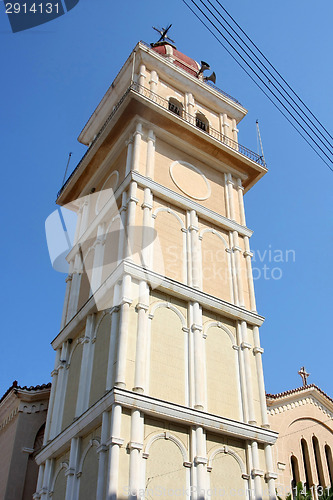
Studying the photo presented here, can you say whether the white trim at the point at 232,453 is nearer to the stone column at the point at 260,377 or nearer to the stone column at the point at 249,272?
the stone column at the point at 260,377

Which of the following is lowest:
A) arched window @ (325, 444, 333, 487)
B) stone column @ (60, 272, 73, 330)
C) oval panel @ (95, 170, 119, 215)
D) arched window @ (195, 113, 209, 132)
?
arched window @ (325, 444, 333, 487)

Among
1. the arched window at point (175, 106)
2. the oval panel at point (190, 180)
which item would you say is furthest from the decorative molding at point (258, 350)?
the arched window at point (175, 106)

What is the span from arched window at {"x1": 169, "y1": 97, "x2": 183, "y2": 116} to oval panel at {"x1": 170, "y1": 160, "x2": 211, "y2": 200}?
330 centimetres

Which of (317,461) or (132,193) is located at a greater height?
(132,193)

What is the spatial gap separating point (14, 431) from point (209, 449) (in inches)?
348

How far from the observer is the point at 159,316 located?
18.4 m

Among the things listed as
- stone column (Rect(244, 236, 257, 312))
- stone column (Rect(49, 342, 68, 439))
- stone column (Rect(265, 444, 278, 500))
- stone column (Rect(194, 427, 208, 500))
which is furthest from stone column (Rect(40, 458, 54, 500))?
stone column (Rect(244, 236, 257, 312))

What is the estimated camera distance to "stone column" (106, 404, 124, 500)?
14094 mm

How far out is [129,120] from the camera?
23531mm

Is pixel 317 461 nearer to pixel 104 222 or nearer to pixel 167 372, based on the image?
pixel 167 372

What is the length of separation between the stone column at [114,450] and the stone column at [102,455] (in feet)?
0.67

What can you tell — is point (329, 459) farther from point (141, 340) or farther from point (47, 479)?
point (47, 479)

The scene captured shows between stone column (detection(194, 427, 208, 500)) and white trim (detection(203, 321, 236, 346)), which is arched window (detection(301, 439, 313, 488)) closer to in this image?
white trim (detection(203, 321, 236, 346))

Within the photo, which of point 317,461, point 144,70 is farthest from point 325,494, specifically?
point 144,70
